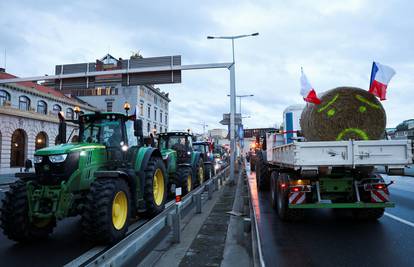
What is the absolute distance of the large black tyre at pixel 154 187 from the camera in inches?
285

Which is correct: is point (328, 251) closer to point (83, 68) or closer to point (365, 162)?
point (365, 162)

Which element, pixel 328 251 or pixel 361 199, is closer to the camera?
pixel 328 251

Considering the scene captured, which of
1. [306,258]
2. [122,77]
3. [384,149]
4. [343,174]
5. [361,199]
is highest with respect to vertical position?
[122,77]

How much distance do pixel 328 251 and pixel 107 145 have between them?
484cm

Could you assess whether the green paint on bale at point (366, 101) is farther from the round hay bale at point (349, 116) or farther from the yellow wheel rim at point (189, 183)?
the yellow wheel rim at point (189, 183)

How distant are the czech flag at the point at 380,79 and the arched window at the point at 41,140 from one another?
100 feet

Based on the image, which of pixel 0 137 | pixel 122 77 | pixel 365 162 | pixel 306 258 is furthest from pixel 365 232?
pixel 0 137

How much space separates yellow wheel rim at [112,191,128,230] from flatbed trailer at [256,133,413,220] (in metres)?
3.32

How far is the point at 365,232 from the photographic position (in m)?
6.28

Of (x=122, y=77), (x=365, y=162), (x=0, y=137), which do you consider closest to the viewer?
(x=365, y=162)

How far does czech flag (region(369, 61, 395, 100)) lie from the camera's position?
6460 mm

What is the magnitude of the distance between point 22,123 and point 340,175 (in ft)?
93.8

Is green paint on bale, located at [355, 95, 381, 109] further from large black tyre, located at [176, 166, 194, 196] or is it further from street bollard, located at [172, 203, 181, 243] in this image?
large black tyre, located at [176, 166, 194, 196]

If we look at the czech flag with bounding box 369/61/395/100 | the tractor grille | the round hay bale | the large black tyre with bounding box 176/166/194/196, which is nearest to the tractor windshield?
the tractor grille
